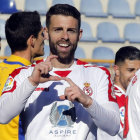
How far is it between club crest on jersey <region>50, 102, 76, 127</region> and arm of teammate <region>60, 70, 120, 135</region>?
0.23 meters

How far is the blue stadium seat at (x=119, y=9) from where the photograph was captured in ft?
28.8

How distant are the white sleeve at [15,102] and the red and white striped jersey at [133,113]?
27.0 inches

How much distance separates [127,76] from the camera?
409cm

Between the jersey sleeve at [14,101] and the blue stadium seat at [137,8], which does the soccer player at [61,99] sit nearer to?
the jersey sleeve at [14,101]

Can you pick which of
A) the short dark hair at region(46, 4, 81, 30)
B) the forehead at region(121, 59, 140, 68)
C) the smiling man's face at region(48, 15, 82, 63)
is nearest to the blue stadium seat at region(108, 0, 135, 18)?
the forehead at region(121, 59, 140, 68)

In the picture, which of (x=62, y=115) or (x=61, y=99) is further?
(x=62, y=115)

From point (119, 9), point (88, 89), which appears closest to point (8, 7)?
point (119, 9)

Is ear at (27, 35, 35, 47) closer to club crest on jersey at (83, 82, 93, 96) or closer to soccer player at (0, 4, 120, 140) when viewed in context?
soccer player at (0, 4, 120, 140)

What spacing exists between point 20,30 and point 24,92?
1206 mm

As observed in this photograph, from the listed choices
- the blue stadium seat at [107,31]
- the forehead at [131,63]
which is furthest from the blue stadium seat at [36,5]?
the forehead at [131,63]

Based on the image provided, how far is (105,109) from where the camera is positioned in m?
2.31

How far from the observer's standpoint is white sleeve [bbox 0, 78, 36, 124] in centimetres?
225

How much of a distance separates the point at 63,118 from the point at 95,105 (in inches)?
13.2

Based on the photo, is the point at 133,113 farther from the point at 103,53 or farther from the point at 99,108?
the point at 103,53
